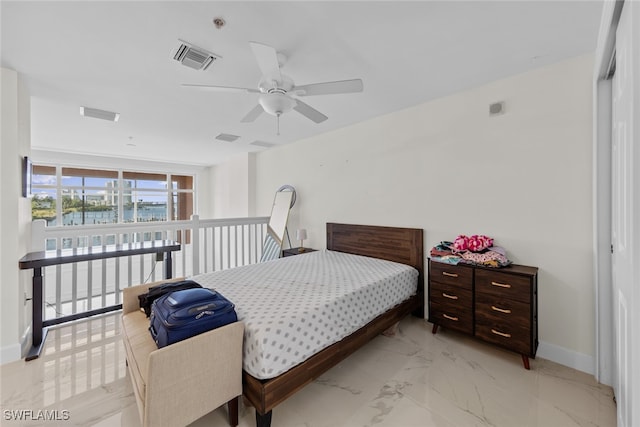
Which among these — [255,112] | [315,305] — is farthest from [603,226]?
[255,112]

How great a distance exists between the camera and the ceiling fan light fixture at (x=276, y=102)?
2.01 meters

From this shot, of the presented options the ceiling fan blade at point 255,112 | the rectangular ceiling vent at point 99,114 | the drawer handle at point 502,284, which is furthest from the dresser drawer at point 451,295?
the rectangular ceiling vent at point 99,114

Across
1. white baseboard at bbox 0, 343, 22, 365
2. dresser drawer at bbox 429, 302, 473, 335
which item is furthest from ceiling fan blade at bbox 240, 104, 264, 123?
white baseboard at bbox 0, 343, 22, 365

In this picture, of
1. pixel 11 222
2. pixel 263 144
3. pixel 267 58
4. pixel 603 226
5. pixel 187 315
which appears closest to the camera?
pixel 187 315

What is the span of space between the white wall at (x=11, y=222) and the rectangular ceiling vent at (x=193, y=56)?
5.28 ft

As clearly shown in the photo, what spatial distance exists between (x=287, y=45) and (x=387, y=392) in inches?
106

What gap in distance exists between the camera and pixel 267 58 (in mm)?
1677

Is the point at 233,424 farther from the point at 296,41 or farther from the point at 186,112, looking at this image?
the point at 186,112

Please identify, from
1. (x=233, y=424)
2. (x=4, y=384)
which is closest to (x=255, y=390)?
(x=233, y=424)

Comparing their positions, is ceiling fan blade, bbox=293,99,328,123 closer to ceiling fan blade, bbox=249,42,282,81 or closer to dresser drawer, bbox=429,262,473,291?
ceiling fan blade, bbox=249,42,282,81

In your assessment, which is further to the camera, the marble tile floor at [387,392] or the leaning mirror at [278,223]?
the leaning mirror at [278,223]

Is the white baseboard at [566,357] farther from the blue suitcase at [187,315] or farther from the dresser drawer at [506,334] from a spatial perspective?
the blue suitcase at [187,315]

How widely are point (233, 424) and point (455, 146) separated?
3087 millimetres

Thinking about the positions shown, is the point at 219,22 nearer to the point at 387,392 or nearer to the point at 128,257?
the point at 387,392
